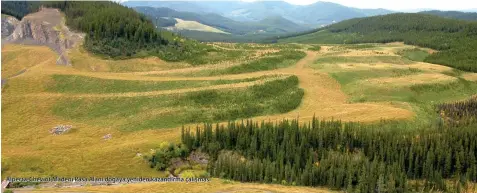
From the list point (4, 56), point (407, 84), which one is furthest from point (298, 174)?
point (4, 56)

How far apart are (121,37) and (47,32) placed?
80.4 feet

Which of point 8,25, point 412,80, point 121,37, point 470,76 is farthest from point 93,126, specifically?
point 470,76

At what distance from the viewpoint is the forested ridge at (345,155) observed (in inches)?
2411

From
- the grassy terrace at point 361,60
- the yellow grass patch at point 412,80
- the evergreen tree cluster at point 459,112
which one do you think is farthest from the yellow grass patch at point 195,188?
the grassy terrace at point 361,60

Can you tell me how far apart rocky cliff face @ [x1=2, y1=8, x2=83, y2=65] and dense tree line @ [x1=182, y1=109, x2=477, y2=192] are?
69868 mm

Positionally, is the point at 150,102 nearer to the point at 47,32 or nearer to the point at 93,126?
the point at 93,126

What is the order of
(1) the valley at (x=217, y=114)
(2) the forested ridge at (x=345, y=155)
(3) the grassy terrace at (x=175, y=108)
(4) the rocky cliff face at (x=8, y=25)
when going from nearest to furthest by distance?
(2) the forested ridge at (x=345, y=155) → (1) the valley at (x=217, y=114) → (3) the grassy terrace at (x=175, y=108) → (4) the rocky cliff face at (x=8, y=25)

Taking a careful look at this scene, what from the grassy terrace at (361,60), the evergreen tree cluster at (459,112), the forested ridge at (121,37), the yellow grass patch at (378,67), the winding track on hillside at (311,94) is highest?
the forested ridge at (121,37)

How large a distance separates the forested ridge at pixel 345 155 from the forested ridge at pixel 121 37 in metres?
59.9

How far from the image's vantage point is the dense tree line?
61.3m

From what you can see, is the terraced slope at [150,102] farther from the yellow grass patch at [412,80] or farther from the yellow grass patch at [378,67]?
the yellow grass patch at [378,67]

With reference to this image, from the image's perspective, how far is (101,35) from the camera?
131m

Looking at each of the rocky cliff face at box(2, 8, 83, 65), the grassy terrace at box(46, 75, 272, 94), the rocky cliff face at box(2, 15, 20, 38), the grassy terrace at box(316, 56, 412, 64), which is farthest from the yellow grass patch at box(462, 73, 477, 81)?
the rocky cliff face at box(2, 15, 20, 38)

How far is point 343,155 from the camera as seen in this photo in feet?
218
